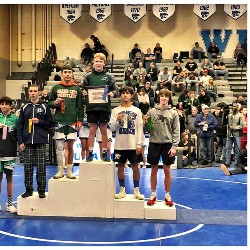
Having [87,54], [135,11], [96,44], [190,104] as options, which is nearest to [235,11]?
[135,11]

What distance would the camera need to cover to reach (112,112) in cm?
580

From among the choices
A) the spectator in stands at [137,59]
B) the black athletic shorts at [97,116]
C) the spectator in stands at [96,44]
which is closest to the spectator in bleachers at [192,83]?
the spectator in stands at [137,59]

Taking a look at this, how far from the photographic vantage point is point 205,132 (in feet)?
34.8

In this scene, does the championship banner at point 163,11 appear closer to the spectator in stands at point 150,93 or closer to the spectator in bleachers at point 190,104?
the spectator in stands at point 150,93

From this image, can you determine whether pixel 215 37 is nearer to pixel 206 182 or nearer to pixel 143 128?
pixel 206 182

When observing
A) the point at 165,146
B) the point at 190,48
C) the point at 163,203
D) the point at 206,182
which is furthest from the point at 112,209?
the point at 190,48

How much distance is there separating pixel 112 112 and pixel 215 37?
13936mm

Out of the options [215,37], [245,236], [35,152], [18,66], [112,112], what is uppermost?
[215,37]

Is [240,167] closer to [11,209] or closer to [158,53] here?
[11,209]

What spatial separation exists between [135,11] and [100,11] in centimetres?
158

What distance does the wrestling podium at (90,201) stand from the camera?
5652 millimetres

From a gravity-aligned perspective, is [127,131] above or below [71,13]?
below

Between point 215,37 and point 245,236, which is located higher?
point 215,37

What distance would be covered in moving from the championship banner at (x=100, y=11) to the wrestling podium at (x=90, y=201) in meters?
13.2
